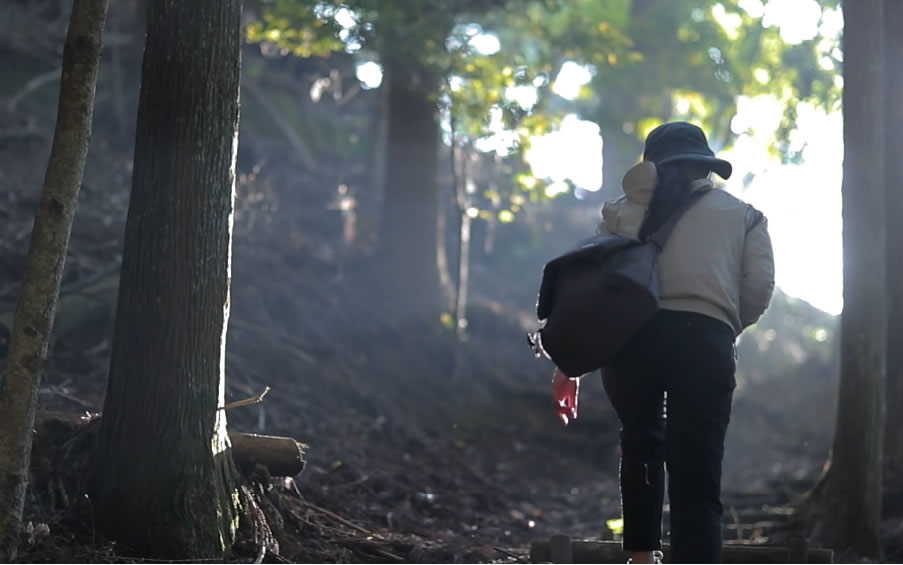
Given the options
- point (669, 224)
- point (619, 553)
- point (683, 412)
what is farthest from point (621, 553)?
point (669, 224)

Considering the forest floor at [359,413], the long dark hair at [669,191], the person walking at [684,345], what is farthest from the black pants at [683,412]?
the forest floor at [359,413]

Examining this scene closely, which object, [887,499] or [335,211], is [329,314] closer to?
[335,211]

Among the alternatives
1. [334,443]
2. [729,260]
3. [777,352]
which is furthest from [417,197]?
[777,352]

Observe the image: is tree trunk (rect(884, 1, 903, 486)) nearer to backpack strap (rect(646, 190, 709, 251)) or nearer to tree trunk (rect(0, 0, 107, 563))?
backpack strap (rect(646, 190, 709, 251))

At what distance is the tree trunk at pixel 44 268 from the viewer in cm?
500

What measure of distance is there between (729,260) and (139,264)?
2.98 meters

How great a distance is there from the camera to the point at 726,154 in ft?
73.8

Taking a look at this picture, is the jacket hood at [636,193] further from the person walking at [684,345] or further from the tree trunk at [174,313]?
the tree trunk at [174,313]

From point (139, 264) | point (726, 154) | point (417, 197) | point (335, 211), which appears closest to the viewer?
point (139, 264)

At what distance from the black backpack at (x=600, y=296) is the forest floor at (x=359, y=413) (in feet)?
6.66

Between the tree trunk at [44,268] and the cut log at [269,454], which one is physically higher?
the tree trunk at [44,268]

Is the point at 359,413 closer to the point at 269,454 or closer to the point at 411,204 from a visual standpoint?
the point at 411,204

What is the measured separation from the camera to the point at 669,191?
5418 millimetres

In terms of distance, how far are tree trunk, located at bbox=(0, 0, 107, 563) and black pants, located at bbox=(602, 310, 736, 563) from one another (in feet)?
8.75
